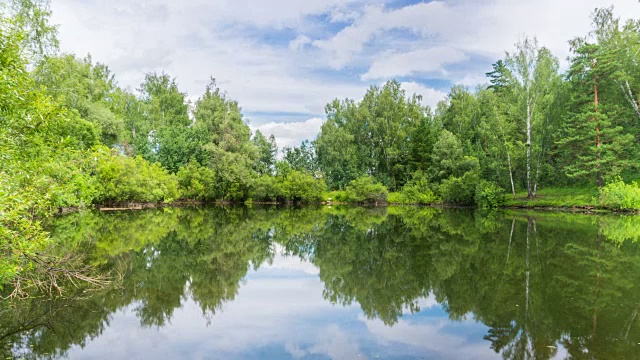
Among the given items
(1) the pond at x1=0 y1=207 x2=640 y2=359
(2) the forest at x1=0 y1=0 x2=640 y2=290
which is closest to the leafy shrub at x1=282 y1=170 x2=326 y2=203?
(2) the forest at x1=0 y1=0 x2=640 y2=290

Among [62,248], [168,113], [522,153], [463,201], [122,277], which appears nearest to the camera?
[122,277]

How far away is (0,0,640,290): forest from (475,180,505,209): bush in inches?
7.8

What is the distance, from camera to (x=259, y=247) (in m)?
16.1

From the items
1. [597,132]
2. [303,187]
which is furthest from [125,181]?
[597,132]

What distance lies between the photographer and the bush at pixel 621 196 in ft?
95.7

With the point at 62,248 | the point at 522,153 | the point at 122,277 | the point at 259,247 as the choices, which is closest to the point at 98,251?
the point at 62,248

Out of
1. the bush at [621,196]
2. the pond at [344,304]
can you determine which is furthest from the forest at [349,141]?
the pond at [344,304]

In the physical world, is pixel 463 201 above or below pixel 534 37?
below

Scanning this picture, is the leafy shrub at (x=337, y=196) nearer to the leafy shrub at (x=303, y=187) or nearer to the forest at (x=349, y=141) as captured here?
the forest at (x=349, y=141)

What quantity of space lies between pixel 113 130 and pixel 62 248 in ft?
83.6

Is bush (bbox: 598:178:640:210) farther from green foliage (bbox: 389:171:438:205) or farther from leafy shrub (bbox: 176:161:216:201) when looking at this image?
leafy shrub (bbox: 176:161:216:201)

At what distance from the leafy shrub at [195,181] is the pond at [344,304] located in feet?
110

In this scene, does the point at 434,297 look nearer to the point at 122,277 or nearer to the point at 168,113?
the point at 122,277

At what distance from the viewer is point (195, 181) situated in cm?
4834
